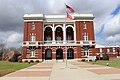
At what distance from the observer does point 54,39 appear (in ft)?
185

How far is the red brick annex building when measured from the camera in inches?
2128

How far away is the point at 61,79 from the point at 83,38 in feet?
139

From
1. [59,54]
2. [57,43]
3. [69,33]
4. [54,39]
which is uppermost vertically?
[69,33]

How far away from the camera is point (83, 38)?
182ft

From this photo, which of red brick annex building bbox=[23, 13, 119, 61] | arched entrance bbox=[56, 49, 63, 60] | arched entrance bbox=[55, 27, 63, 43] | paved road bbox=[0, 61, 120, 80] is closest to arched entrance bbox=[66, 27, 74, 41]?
arched entrance bbox=[55, 27, 63, 43]

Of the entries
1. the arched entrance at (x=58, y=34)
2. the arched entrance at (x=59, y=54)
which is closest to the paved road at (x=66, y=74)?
the arched entrance at (x=59, y=54)

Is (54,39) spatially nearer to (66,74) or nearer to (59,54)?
(59,54)

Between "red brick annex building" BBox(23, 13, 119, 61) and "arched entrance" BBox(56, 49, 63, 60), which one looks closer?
"red brick annex building" BBox(23, 13, 119, 61)

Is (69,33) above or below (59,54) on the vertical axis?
above

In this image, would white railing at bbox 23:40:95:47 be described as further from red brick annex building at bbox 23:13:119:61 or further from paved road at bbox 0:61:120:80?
paved road at bbox 0:61:120:80

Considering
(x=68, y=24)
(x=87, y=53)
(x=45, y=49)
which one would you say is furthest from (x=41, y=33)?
(x=87, y=53)

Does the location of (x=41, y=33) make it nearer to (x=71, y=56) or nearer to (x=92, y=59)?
(x=71, y=56)

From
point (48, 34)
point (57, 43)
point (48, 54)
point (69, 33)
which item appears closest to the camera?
point (57, 43)

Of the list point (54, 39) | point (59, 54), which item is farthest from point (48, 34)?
point (59, 54)
